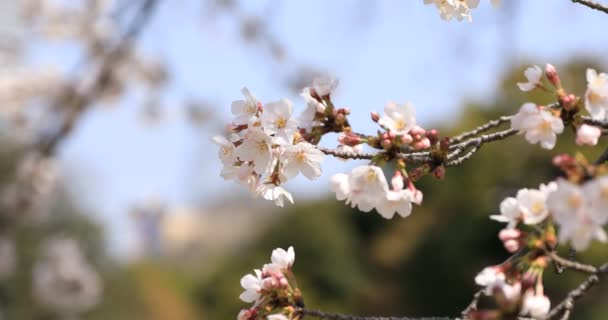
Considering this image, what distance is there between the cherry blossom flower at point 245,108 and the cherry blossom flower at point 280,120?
43 millimetres

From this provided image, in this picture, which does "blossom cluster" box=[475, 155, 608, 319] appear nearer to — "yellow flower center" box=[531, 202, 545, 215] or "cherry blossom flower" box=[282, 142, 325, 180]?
"yellow flower center" box=[531, 202, 545, 215]

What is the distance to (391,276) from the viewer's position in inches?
375

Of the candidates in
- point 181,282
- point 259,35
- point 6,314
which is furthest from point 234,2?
point 181,282

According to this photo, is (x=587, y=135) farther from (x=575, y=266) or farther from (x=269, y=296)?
(x=269, y=296)

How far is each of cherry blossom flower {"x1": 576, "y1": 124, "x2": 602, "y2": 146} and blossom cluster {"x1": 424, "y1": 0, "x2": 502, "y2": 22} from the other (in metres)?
0.33

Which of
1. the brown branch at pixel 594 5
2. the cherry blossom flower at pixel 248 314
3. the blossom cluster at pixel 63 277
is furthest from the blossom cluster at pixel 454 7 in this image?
the blossom cluster at pixel 63 277

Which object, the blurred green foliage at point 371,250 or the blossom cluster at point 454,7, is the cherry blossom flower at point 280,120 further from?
the blurred green foliage at point 371,250

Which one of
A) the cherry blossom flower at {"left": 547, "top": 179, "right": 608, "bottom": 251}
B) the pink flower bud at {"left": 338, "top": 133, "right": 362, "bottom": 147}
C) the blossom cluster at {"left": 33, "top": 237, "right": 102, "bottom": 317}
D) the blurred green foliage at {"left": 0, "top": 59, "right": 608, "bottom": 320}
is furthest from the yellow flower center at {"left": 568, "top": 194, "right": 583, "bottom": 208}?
the blurred green foliage at {"left": 0, "top": 59, "right": 608, "bottom": 320}

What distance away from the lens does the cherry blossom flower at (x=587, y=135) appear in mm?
986

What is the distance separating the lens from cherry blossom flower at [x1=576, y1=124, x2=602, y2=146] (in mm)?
986

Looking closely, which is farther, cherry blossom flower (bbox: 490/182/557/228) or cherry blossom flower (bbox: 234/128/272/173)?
cherry blossom flower (bbox: 234/128/272/173)

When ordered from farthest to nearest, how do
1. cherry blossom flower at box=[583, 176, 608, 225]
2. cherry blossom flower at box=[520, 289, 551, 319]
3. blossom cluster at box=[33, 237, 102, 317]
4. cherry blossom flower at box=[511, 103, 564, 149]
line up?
blossom cluster at box=[33, 237, 102, 317]
cherry blossom flower at box=[511, 103, 564, 149]
cherry blossom flower at box=[520, 289, 551, 319]
cherry blossom flower at box=[583, 176, 608, 225]

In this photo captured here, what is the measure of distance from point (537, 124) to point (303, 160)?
1.08ft

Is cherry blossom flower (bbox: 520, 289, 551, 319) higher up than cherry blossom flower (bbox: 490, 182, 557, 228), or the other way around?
cherry blossom flower (bbox: 490, 182, 557, 228)
